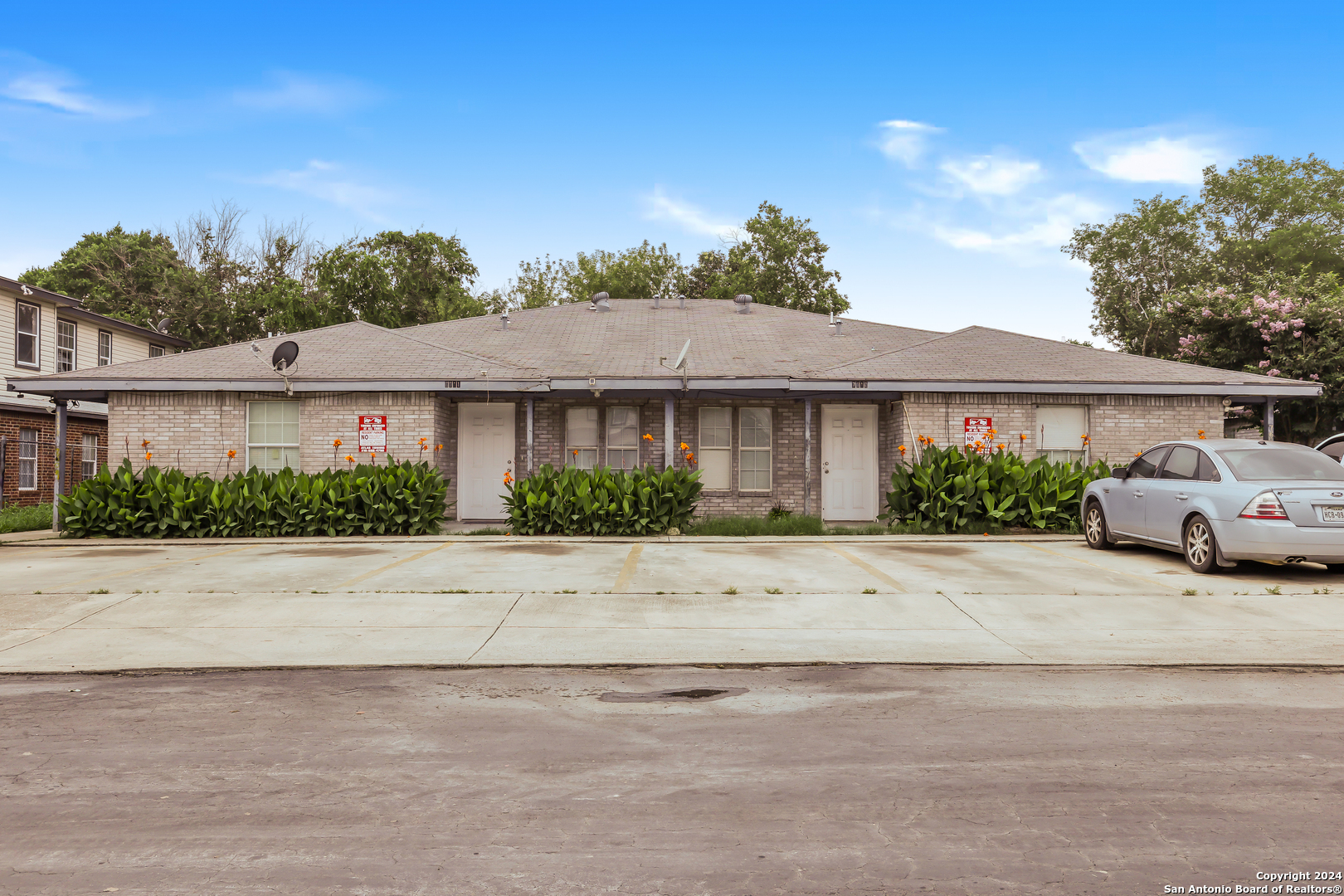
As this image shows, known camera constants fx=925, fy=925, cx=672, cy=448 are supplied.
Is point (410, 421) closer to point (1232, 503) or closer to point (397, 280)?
point (1232, 503)

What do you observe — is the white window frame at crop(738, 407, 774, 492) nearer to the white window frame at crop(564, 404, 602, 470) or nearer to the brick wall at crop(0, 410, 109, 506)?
the white window frame at crop(564, 404, 602, 470)

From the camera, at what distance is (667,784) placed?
4.04m

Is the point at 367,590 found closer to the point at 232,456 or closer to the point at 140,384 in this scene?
the point at 232,456

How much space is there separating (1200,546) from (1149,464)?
5.63ft

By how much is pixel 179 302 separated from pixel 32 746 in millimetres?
40111

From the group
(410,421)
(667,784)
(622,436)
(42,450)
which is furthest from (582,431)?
(42,450)

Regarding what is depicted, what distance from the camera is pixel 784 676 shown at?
6.18 metres

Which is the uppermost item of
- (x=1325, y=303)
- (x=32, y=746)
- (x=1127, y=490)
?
(x=1325, y=303)

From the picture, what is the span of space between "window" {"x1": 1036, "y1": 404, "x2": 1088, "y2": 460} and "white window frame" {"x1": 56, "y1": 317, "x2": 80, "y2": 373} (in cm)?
2482

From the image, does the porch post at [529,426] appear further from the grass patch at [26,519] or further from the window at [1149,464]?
the window at [1149,464]

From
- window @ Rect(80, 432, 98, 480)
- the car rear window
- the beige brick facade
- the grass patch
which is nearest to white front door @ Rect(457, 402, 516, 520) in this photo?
the beige brick facade

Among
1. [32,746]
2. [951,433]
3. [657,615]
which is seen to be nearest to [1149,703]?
[657,615]

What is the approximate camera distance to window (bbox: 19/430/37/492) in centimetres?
2322

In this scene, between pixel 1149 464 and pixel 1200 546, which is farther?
pixel 1149 464
